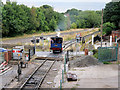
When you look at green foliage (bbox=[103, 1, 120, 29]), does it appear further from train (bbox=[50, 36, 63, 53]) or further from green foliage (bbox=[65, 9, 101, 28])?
train (bbox=[50, 36, 63, 53])

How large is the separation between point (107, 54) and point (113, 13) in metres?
13.0

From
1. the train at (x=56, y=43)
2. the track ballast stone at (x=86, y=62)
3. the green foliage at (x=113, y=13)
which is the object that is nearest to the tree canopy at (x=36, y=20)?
the green foliage at (x=113, y=13)

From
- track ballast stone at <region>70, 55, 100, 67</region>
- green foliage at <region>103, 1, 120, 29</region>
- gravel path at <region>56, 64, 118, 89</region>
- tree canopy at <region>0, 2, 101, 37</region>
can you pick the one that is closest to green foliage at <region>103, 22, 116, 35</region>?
green foliage at <region>103, 1, 120, 29</region>

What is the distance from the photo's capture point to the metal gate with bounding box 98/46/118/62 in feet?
40.7

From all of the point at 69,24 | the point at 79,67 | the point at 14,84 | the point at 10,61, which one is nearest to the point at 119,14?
the point at 69,24

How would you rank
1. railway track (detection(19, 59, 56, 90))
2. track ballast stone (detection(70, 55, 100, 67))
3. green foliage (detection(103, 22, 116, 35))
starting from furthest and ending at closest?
green foliage (detection(103, 22, 116, 35)) → track ballast stone (detection(70, 55, 100, 67)) → railway track (detection(19, 59, 56, 90))

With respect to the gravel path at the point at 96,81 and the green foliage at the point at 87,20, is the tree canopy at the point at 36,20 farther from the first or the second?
the gravel path at the point at 96,81

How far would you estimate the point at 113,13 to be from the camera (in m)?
23.8

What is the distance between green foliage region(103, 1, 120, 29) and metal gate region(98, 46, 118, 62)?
11.6 m

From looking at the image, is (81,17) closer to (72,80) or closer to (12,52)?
(12,52)

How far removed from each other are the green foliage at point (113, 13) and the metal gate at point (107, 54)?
38.0 feet

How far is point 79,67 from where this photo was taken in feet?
36.9

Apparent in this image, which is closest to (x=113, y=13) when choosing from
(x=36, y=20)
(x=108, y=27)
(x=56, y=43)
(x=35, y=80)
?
(x=108, y=27)

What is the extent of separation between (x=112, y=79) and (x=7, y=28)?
2299cm
